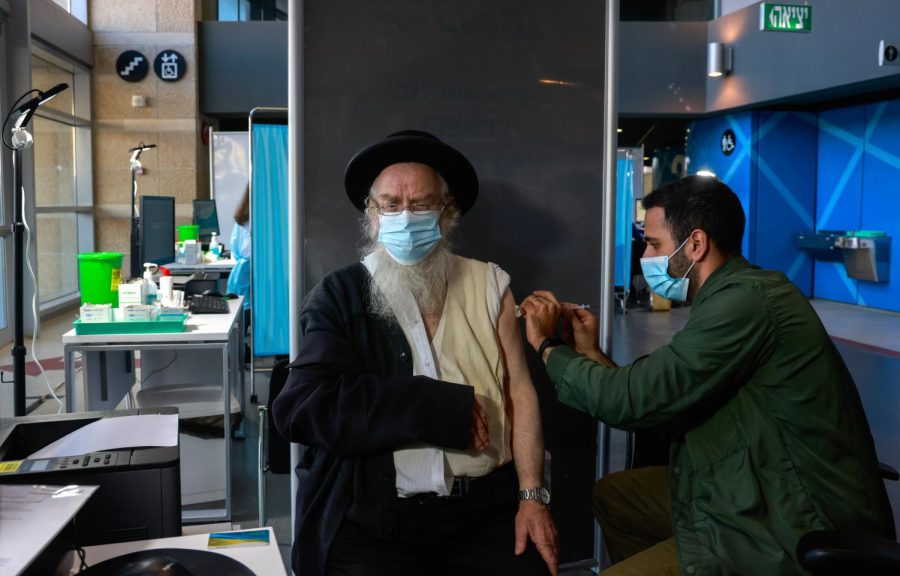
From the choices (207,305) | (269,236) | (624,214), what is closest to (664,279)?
(207,305)

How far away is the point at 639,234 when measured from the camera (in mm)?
11273

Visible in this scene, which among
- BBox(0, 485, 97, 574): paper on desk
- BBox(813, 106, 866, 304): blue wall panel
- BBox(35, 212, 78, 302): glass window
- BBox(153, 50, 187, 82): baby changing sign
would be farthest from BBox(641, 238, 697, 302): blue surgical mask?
BBox(153, 50, 187, 82): baby changing sign

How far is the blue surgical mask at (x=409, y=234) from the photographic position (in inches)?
73.3

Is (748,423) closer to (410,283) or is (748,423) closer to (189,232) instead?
(410,283)

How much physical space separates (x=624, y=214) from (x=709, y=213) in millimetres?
7166

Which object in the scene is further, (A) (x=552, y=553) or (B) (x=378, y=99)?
(B) (x=378, y=99)

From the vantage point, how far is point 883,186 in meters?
9.54

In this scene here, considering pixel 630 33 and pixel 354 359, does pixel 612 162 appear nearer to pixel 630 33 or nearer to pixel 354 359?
pixel 354 359

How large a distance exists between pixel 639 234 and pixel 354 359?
10032mm

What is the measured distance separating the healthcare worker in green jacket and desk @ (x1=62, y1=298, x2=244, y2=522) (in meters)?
1.99

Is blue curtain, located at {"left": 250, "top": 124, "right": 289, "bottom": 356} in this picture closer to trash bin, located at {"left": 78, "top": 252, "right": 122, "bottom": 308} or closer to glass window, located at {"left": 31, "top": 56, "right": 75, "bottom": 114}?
trash bin, located at {"left": 78, "top": 252, "right": 122, "bottom": 308}

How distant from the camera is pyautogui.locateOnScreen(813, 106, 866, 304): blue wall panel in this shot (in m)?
10.1

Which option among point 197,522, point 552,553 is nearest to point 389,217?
point 552,553

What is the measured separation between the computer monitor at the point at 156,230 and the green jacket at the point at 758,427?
3.18 metres
